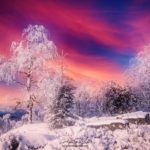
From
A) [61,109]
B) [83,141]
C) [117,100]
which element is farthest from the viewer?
[117,100]

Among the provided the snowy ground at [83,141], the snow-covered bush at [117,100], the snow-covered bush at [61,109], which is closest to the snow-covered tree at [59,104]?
the snow-covered bush at [61,109]

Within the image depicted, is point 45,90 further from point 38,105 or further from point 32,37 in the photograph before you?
point 32,37

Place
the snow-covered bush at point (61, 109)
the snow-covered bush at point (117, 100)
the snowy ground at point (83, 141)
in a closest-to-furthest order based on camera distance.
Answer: the snowy ground at point (83, 141) → the snow-covered bush at point (61, 109) → the snow-covered bush at point (117, 100)

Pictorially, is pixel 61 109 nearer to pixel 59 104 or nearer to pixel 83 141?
pixel 59 104

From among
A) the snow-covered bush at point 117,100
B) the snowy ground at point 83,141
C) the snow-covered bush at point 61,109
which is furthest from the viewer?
the snow-covered bush at point 117,100

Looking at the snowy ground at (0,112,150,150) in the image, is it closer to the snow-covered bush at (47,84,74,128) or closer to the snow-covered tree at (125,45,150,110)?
the snow-covered bush at (47,84,74,128)

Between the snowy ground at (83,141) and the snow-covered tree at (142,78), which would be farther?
the snow-covered tree at (142,78)

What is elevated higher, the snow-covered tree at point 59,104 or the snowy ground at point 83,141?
the snow-covered tree at point 59,104

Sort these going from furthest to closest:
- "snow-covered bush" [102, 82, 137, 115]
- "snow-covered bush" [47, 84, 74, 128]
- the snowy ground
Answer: "snow-covered bush" [102, 82, 137, 115] → "snow-covered bush" [47, 84, 74, 128] → the snowy ground

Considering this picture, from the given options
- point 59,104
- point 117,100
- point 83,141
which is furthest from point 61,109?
point 117,100

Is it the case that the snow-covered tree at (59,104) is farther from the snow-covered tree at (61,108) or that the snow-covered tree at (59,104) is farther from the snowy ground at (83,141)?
the snowy ground at (83,141)

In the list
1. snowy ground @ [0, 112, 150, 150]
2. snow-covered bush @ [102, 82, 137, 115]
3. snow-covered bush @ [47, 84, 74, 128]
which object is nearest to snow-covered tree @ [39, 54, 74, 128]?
snow-covered bush @ [47, 84, 74, 128]

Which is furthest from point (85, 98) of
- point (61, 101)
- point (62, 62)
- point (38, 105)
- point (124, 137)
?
point (124, 137)

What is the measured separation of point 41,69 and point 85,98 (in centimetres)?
5525
